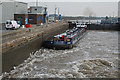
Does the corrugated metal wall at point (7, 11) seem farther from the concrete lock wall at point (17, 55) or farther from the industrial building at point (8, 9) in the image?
the concrete lock wall at point (17, 55)

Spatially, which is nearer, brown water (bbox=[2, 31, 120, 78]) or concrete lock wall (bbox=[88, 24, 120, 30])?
brown water (bbox=[2, 31, 120, 78])

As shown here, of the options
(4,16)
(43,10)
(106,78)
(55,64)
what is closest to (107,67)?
(106,78)

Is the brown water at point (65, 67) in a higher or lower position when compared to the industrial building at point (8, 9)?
lower

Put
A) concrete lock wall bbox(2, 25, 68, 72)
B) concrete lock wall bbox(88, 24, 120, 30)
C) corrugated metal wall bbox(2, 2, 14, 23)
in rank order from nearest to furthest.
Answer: concrete lock wall bbox(2, 25, 68, 72) → corrugated metal wall bbox(2, 2, 14, 23) → concrete lock wall bbox(88, 24, 120, 30)

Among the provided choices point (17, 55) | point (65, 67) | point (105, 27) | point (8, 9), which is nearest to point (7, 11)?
point (8, 9)

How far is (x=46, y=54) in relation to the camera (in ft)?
58.2

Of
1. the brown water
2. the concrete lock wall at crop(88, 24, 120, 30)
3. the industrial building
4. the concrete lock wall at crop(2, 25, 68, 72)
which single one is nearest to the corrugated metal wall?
the industrial building

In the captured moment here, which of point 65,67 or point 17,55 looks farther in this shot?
point 17,55

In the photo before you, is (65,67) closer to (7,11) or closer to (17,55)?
(17,55)

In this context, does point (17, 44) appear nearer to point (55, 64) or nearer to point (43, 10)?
point (55, 64)

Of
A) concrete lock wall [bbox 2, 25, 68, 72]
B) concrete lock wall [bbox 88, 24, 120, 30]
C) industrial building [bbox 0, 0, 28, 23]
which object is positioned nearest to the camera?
concrete lock wall [bbox 2, 25, 68, 72]

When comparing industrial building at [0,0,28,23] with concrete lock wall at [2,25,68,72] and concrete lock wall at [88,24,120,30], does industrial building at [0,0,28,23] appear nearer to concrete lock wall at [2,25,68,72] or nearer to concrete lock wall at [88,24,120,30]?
concrete lock wall at [2,25,68,72]

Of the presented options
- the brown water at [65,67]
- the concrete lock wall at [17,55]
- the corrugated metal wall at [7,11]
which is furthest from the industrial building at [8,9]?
the brown water at [65,67]

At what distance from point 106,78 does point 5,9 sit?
24675 mm
